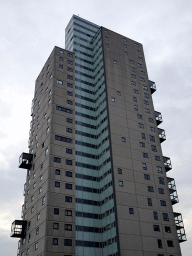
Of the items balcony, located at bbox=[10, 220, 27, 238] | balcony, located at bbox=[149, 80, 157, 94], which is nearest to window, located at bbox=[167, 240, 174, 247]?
balcony, located at bbox=[10, 220, 27, 238]

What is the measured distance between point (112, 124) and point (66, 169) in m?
14.7

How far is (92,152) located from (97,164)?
2.95m

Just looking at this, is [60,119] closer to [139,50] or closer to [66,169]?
[66,169]

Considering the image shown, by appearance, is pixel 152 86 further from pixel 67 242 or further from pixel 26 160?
pixel 67 242

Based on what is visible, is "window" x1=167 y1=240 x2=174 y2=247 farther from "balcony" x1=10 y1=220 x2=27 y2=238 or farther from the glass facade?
"balcony" x1=10 y1=220 x2=27 y2=238

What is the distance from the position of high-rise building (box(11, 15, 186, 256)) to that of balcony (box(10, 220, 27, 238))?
0.62 feet

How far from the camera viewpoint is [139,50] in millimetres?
85562

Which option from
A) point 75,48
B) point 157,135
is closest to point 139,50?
point 75,48

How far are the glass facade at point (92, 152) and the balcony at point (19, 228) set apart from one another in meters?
11.6

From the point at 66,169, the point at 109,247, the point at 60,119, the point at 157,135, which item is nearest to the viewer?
the point at 109,247

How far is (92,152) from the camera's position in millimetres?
66688

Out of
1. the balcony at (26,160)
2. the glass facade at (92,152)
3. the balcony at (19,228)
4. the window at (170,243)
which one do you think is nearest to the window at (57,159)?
the glass facade at (92,152)

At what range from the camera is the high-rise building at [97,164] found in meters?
54.4

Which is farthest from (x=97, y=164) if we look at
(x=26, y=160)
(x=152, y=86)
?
(x=152, y=86)
